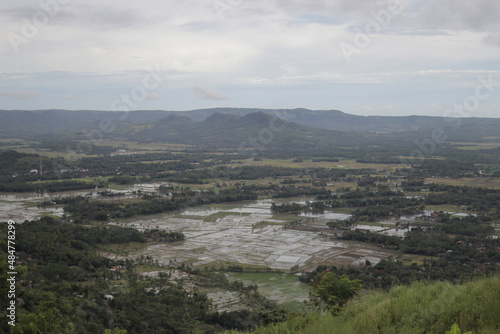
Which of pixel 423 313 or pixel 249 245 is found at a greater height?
pixel 423 313

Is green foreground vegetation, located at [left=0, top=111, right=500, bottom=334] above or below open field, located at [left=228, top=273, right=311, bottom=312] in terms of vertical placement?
above

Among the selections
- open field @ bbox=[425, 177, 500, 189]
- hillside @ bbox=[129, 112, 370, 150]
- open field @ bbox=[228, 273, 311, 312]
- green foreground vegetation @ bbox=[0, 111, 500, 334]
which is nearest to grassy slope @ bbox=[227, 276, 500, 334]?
green foreground vegetation @ bbox=[0, 111, 500, 334]

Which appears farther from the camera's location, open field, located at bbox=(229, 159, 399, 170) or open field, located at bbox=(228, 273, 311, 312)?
open field, located at bbox=(229, 159, 399, 170)

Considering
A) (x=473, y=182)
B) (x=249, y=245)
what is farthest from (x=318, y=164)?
(x=249, y=245)

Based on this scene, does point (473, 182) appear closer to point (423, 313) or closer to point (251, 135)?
point (423, 313)

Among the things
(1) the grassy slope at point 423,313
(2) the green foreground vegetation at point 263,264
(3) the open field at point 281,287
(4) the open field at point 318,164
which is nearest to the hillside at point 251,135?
(4) the open field at point 318,164

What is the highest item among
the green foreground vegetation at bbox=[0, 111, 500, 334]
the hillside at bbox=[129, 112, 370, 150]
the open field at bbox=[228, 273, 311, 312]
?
the hillside at bbox=[129, 112, 370, 150]

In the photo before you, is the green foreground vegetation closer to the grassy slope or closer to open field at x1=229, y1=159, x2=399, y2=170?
the grassy slope

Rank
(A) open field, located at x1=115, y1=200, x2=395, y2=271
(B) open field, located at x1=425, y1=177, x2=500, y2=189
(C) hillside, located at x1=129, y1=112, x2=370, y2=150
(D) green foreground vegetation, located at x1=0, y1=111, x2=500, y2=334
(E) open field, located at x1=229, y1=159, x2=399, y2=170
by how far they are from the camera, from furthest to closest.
Result: (C) hillside, located at x1=129, y1=112, x2=370, y2=150 < (E) open field, located at x1=229, y1=159, x2=399, y2=170 < (B) open field, located at x1=425, y1=177, x2=500, y2=189 < (A) open field, located at x1=115, y1=200, x2=395, y2=271 < (D) green foreground vegetation, located at x1=0, y1=111, x2=500, y2=334

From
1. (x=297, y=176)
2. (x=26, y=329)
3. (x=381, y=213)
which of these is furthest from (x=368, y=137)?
(x=26, y=329)

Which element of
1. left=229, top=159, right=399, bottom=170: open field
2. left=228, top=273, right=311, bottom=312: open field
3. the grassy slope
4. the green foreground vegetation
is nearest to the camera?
the grassy slope
